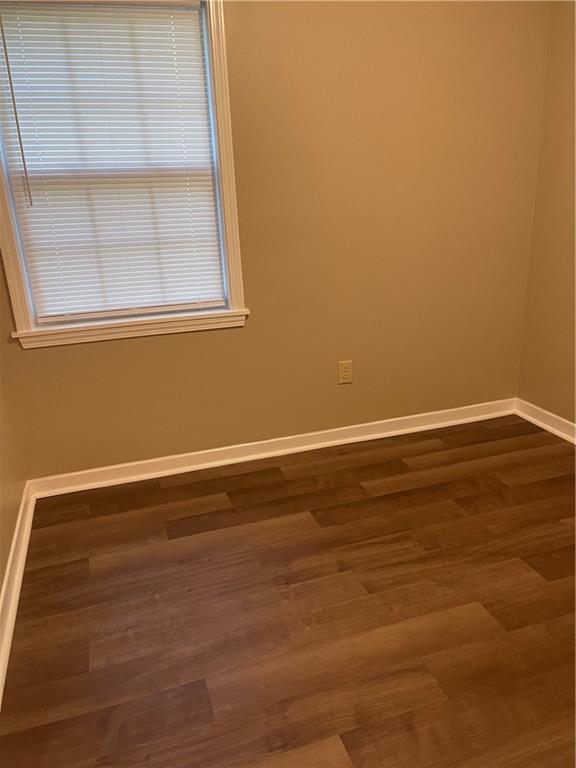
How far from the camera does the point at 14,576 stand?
6.40 feet

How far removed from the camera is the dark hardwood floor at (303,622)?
1393mm

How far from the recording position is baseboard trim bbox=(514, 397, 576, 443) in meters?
2.96

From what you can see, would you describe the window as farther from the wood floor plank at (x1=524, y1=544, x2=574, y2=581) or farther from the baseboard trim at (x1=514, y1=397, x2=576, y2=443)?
the baseboard trim at (x1=514, y1=397, x2=576, y2=443)

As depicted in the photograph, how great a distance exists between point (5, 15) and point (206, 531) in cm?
217

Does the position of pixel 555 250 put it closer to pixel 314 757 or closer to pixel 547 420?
pixel 547 420

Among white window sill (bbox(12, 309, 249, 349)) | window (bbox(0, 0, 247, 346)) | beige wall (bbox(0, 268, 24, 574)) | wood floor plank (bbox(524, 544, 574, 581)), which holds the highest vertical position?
window (bbox(0, 0, 247, 346))

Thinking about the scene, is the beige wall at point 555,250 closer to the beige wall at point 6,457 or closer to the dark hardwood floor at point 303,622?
the dark hardwood floor at point 303,622

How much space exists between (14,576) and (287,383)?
4.94ft

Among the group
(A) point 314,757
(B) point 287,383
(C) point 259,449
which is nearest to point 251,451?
(C) point 259,449

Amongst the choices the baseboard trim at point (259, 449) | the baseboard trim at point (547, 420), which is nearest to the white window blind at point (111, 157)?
the baseboard trim at point (259, 449)

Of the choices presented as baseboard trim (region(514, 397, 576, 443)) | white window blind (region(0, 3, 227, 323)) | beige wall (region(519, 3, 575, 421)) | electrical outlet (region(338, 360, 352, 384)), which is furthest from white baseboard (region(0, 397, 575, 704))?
white window blind (region(0, 3, 227, 323))

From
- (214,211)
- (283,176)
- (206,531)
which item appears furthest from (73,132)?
(206,531)

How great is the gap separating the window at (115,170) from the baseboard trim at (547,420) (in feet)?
6.09

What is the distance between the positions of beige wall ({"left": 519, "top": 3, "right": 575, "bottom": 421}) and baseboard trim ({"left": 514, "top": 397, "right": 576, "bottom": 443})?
0.11ft
